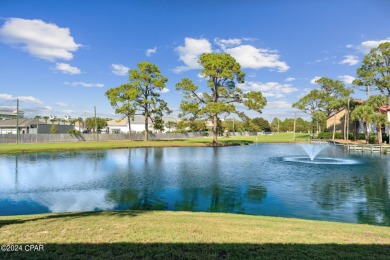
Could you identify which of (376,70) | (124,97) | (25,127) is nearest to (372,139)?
(376,70)

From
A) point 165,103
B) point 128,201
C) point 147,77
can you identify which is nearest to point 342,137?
point 165,103

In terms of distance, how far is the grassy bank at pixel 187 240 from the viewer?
626cm

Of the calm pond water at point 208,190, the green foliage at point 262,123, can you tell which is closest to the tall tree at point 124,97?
the calm pond water at point 208,190

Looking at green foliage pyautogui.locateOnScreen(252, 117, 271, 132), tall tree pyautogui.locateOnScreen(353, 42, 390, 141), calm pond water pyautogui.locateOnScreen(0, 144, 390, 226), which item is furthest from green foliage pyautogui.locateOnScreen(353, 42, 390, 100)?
green foliage pyautogui.locateOnScreen(252, 117, 271, 132)

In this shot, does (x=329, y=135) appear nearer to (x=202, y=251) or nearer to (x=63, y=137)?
(x=63, y=137)

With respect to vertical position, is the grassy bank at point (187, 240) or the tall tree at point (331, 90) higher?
the tall tree at point (331, 90)

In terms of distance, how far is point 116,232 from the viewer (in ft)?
25.7

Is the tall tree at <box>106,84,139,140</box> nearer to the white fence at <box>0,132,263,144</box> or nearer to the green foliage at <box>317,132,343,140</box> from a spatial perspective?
the white fence at <box>0,132,263,144</box>

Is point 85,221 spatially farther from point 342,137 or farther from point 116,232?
point 342,137

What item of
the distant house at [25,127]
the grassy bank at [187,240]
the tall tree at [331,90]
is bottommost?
the grassy bank at [187,240]

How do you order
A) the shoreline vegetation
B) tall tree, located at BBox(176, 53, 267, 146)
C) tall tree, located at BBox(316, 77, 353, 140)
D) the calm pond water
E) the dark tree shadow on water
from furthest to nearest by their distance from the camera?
1. tall tree, located at BBox(316, 77, 353, 140)
2. tall tree, located at BBox(176, 53, 267, 146)
3. the calm pond water
4. the shoreline vegetation
5. the dark tree shadow on water

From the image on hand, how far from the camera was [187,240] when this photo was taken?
7172mm

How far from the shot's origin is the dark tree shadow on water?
6098mm

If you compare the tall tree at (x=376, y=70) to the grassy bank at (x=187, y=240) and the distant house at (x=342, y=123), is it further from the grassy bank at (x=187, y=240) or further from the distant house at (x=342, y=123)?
the grassy bank at (x=187, y=240)
